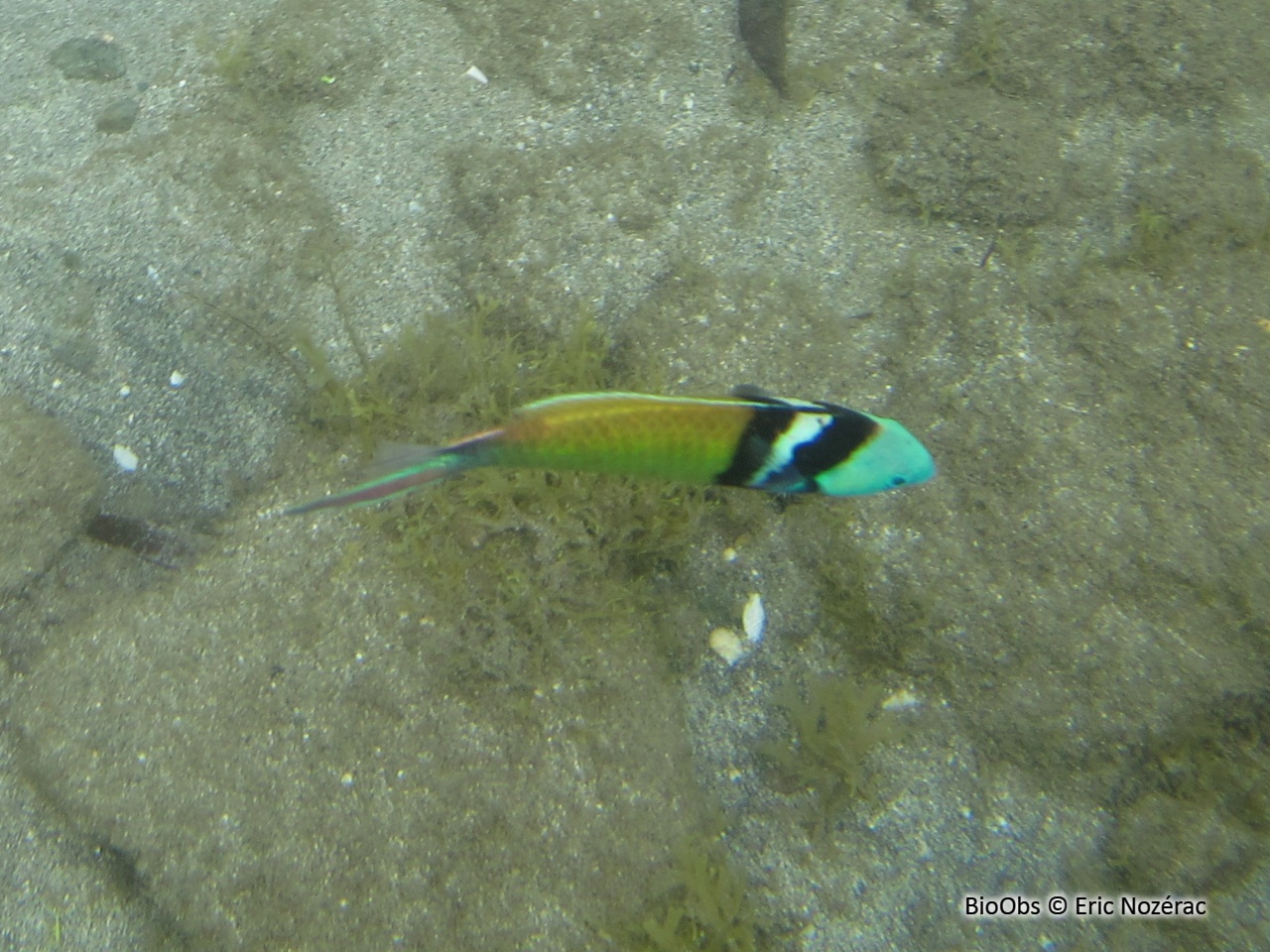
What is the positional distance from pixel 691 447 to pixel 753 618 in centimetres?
204

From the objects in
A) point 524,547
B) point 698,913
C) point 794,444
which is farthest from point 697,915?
point 794,444

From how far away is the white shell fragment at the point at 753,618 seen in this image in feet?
11.8

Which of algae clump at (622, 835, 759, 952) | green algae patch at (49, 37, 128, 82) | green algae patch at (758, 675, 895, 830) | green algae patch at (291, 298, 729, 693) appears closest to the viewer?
algae clump at (622, 835, 759, 952)

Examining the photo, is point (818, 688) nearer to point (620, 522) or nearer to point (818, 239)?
point (620, 522)

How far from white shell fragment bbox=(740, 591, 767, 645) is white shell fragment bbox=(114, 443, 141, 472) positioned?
3.19 m

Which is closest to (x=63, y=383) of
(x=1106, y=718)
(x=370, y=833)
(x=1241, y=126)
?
(x=370, y=833)

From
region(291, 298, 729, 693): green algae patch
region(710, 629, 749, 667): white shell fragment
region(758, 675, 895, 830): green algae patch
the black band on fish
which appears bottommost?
region(758, 675, 895, 830): green algae patch

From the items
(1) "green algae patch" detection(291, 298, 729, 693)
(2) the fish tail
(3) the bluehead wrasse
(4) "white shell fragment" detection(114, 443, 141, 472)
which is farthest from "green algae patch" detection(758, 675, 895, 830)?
→ (4) "white shell fragment" detection(114, 443, 141, 472)

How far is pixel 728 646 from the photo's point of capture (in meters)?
3.61

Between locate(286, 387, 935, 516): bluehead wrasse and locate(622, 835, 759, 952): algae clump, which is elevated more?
locate(286, 387, 935, 516): bluehead wrasse

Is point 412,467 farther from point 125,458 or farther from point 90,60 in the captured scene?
point 90,60

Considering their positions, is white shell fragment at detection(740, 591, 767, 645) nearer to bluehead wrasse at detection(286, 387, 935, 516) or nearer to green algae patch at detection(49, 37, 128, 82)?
bluehead wrasse at detection(286, 387, 935, 516)

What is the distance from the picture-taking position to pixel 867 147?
4.53m

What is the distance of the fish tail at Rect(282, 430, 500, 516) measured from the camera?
151cm
